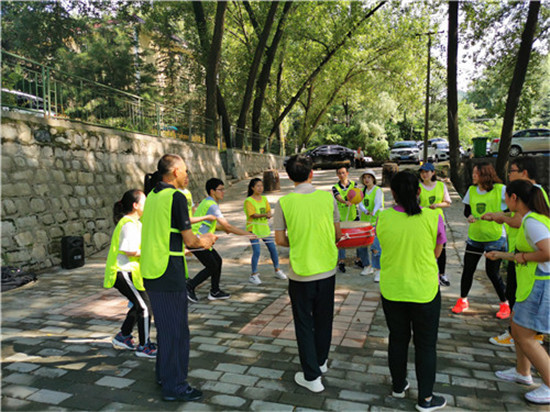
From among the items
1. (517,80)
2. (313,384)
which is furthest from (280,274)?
(517,80)

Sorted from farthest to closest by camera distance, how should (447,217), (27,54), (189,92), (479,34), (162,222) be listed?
(189,92)
(27,54)
(479,34)
(447,217)
(162,222)

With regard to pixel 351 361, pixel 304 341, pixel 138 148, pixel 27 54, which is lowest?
pixel 351 361

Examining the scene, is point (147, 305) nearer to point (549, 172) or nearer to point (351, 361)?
point (351, 361)

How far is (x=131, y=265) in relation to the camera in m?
4.05

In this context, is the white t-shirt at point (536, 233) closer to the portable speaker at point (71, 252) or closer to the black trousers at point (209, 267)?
the black trousers at point (209, 267)

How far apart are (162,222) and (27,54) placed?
85.0 feet

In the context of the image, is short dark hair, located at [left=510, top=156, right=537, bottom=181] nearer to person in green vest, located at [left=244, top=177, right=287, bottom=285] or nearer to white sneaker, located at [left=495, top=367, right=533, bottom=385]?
white sneaker, located at [left=495, top=367, right=533, bottom=385]

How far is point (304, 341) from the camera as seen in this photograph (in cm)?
343

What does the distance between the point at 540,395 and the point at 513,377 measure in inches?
15.2

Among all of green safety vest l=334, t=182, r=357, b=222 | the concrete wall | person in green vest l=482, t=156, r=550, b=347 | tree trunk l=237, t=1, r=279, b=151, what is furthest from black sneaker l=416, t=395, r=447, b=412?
tree trunk l=237, t=1, r=279, b=151

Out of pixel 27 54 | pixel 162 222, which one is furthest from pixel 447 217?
pixel 27 54

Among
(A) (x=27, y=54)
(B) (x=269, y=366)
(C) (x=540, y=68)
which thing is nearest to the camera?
(B) (x=269, y=366)

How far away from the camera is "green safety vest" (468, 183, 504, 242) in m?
4.93

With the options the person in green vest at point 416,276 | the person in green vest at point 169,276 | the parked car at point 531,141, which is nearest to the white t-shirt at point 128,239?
the person in green vest at point 169,276
